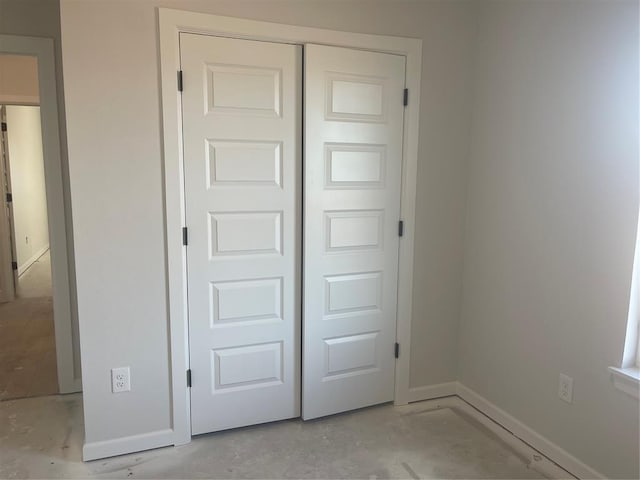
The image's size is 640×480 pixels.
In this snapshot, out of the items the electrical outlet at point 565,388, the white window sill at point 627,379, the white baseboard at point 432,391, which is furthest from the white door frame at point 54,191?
the white window sill at point 627,379

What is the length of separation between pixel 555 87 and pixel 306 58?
120 centimetres

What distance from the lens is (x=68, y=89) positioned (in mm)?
1955

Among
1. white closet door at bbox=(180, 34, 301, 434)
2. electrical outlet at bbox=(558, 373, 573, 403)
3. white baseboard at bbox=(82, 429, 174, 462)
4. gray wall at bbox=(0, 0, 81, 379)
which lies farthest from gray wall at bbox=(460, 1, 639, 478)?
gray wall at bbox=(0, 0, 81, 379)

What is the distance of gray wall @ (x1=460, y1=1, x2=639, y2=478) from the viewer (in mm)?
1898

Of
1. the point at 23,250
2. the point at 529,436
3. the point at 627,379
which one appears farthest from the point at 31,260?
the point at 627,379

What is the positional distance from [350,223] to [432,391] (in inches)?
47.7

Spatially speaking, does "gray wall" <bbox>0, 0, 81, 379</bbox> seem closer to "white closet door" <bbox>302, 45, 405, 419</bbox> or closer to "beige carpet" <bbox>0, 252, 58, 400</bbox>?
"beige carpet" <bbox>0, 252, 58, 400</bbox>

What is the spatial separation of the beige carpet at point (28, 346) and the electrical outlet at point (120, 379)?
0.98 meters

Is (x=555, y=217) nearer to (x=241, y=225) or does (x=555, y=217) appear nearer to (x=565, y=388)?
(x=565, y=388)

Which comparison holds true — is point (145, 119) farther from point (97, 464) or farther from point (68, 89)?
point (97, 464)

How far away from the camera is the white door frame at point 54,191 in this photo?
262 cm

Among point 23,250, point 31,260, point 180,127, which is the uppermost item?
point 180,127

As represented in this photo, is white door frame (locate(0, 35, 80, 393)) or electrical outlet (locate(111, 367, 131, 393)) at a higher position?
white door frame (locate(0, 35, 80, 393))

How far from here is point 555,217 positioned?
2.18m
